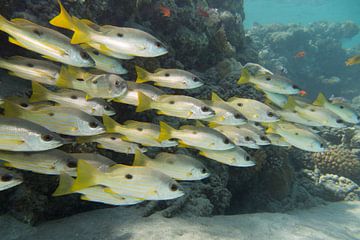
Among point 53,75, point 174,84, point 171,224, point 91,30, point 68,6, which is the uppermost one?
point 68,6

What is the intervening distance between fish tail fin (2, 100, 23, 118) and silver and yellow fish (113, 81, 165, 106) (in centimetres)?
139

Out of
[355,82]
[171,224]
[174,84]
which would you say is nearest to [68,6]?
[174,84]

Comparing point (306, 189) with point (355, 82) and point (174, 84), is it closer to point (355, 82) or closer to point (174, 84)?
point (174, 84)

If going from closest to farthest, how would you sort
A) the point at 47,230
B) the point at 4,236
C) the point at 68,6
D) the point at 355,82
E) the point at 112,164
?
the point at 112,164 < the point at 4,236 < the point at 47,230 < the point at 68,6 < the point at 355,82

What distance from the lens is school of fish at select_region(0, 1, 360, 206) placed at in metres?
3.26

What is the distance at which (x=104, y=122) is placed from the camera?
412 cm

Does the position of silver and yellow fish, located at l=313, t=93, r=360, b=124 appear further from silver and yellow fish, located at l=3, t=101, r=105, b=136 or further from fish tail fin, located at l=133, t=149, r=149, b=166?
silver and yellow fish, located at l=3, t=101, r=105, b=136

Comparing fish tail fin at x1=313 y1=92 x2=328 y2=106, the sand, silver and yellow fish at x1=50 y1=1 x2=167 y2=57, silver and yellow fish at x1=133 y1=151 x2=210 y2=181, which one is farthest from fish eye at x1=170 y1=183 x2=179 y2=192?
fish tail fin at x1=313 y1=92 x2=328 y2=106

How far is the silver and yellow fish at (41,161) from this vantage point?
10.7ft

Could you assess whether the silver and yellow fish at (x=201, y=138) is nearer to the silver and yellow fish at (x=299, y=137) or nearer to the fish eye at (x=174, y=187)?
the fish eye at (x=174, y=187)

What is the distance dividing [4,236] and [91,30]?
10.0 ft

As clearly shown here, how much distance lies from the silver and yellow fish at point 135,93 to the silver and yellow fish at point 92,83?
0.35 m

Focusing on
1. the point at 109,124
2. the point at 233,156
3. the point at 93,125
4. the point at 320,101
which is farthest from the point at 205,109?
the point at 320,101

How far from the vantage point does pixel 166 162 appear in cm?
395
